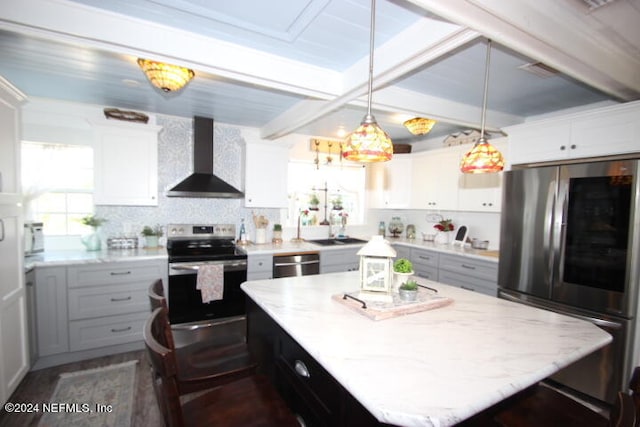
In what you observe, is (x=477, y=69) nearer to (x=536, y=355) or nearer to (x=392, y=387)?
(x=536, y=355)

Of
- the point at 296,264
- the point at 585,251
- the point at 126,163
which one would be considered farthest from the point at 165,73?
the point at 585,251

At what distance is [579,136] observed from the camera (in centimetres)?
237

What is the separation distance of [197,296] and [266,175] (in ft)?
5.28

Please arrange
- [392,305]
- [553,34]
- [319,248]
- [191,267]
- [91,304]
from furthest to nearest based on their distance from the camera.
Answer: [319,248] < [191,267] < [91,304] < [392,305] < [553,34]

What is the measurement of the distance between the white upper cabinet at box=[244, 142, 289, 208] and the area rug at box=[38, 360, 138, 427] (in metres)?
2.05

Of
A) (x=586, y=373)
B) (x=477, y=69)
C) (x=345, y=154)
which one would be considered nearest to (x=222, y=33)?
(x=345, y=154)

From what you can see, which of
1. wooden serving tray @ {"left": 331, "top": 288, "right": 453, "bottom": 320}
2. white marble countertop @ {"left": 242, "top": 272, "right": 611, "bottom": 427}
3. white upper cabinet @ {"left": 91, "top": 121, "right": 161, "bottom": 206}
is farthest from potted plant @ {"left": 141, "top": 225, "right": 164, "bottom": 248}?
wooden serving tray @ {"left": 331, "top": 288, "right": 453, "bottom": 320}

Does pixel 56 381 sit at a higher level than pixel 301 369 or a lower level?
lower

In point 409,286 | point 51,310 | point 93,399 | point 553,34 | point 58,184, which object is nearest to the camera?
point 553,34

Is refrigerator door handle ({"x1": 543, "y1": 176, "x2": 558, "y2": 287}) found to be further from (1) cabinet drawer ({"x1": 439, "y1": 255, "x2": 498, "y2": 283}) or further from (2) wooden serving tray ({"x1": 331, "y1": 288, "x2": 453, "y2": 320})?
(2) wooden serving tray ({"x1": 331, "y1": 288, "x2": 453, "y2": 320})

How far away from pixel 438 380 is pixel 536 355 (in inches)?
18.8

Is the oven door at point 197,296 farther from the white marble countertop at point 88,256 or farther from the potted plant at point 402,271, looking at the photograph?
the potted plant at point 402,271

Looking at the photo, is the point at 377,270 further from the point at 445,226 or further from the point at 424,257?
the point at 445,226

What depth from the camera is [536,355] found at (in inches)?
44.2
